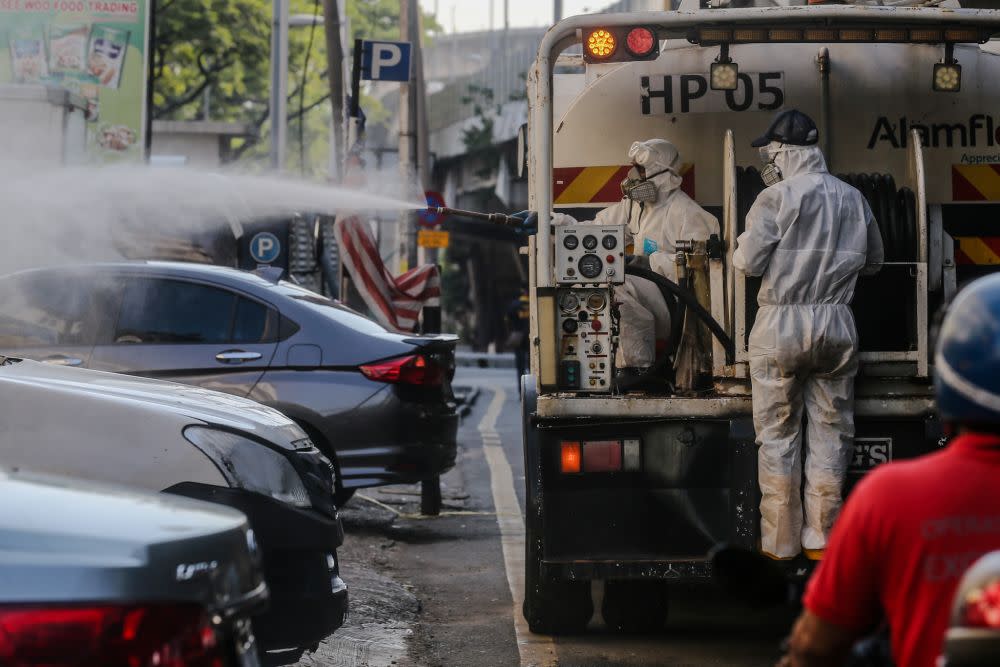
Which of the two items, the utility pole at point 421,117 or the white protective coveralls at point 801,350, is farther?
the utility pole at point 421,117

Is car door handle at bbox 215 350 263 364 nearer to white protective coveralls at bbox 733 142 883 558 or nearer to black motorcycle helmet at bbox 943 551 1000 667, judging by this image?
white protective coveralls at bbox 733 142 883 558

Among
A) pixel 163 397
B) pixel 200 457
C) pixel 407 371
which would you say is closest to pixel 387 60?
pixel 407 371

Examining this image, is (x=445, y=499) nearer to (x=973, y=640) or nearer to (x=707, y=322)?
(x=707, y=322)

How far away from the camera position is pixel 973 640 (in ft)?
7.36

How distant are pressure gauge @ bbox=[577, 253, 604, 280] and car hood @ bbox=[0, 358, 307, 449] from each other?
4.51 ft

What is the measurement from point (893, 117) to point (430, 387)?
11.0ft

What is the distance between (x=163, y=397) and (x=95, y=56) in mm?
19429

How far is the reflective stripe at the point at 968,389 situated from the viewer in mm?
2529

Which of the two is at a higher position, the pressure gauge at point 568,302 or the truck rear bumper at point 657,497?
the pressure gauge at point 568,302

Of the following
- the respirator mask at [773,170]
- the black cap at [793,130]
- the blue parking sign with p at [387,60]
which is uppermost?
the blue parking sign with p at [387,60]

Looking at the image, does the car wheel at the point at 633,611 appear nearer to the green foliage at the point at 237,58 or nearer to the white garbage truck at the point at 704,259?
the white garbage truck at the point at 704,259

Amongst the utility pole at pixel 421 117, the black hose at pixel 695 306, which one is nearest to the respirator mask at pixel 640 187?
the black hose at pixel 695 306

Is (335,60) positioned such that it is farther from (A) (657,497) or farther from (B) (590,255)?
(A) (657,497)

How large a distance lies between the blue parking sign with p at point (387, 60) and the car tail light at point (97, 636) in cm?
1511
